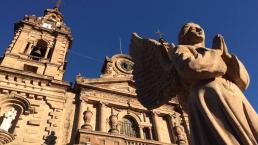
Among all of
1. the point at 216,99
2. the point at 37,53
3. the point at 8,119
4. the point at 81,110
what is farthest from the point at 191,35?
the point at 37,53

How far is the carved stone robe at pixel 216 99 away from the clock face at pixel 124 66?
53.2 feet

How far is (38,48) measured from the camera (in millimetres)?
19984

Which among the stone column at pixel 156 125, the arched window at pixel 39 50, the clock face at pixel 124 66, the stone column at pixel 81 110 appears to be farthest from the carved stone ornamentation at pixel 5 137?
the clock face at pixel 124 66

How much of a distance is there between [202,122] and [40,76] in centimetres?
1360

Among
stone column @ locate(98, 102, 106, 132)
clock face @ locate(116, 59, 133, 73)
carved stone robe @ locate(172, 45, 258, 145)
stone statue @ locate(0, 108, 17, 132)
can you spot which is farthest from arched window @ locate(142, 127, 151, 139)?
carved stone robe @ locate(172, 45, 258, 145)

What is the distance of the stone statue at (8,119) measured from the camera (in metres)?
12.6

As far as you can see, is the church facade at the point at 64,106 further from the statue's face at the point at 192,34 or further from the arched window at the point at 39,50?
the statue's face at the point at 192,34

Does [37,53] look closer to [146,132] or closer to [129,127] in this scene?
[129,127]

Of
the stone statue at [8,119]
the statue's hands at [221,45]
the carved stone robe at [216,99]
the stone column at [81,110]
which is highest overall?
the stone column at [81,110]

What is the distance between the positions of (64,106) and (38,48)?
691 centimetres

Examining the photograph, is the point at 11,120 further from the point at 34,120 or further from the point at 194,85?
the point at 194,85

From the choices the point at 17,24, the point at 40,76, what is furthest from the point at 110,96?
the point at 17,24

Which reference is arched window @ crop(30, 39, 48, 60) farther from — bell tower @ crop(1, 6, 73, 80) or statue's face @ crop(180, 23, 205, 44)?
statue's face @ crop(180, 23, 205, 44)

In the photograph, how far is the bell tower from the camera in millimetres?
17156
